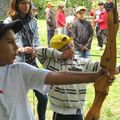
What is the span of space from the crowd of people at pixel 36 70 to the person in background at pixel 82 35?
242 centimetres

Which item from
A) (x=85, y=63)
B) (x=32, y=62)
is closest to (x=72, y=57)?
(x=85, y=63)

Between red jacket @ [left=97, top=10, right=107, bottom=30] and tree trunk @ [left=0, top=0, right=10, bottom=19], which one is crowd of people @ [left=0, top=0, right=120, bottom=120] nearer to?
tree trunk @ [left=0, top=0, right=10, bottom=19]

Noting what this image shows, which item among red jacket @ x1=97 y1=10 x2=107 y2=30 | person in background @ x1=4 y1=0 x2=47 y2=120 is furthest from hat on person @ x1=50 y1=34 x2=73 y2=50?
red jacket @ x1=97 y1=10 x2=107 y2=30

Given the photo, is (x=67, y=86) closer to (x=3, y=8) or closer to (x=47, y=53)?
(x=47, y=53)

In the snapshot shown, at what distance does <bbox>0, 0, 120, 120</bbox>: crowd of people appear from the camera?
6.37ft

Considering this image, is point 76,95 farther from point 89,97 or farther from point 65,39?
point 89,97

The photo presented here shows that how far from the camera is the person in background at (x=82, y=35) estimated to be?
649 centimetres

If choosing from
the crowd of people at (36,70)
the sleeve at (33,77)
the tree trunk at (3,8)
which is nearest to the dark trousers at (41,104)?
the crowd of people at (36,70)

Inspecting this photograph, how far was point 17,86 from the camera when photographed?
2.00 m

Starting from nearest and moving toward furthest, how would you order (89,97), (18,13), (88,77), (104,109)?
(88,77), (18,13), (104,109), (89,97)

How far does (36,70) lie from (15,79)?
0.11m

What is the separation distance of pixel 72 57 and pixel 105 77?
132 centimetres

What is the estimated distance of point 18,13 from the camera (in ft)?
12.2

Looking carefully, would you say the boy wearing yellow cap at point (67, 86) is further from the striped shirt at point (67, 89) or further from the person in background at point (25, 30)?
the person in background at point (25, 30)
